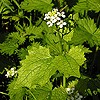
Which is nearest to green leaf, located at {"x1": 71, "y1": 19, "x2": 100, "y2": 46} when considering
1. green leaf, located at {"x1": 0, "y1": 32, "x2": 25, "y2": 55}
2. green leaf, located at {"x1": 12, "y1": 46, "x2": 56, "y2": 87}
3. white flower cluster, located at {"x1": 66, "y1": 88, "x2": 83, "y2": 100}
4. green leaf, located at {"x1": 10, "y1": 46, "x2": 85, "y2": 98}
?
green leaf, located at {"x1": 10, "y1": 46, "x2": 85, "y2": 98}

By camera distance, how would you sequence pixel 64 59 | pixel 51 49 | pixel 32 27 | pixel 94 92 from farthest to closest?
pixel 32 27 → pixel 94 92 → pixel 51 49 → pixel 64 59

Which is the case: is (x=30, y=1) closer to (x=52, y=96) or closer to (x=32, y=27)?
(x=32, y=27)

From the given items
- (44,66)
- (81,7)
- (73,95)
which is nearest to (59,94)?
(73,95)

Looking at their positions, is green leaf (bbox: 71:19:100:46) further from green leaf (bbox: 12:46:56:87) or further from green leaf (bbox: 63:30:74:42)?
green leaf (bbox: 12:46:56:87)

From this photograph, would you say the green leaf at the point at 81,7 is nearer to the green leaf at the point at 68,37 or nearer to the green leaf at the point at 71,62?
the green leaf at the point at 68,37

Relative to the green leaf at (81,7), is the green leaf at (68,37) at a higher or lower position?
lower

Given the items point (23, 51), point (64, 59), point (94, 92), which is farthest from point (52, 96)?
point (23, 51)

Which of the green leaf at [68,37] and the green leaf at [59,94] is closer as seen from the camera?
the green leaf at [59,94]

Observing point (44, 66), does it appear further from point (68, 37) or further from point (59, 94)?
point (68, 37)

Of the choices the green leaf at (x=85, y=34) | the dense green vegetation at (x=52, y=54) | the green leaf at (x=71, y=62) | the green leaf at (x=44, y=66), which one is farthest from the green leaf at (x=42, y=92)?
the green leaf at (x=85, y=34)
